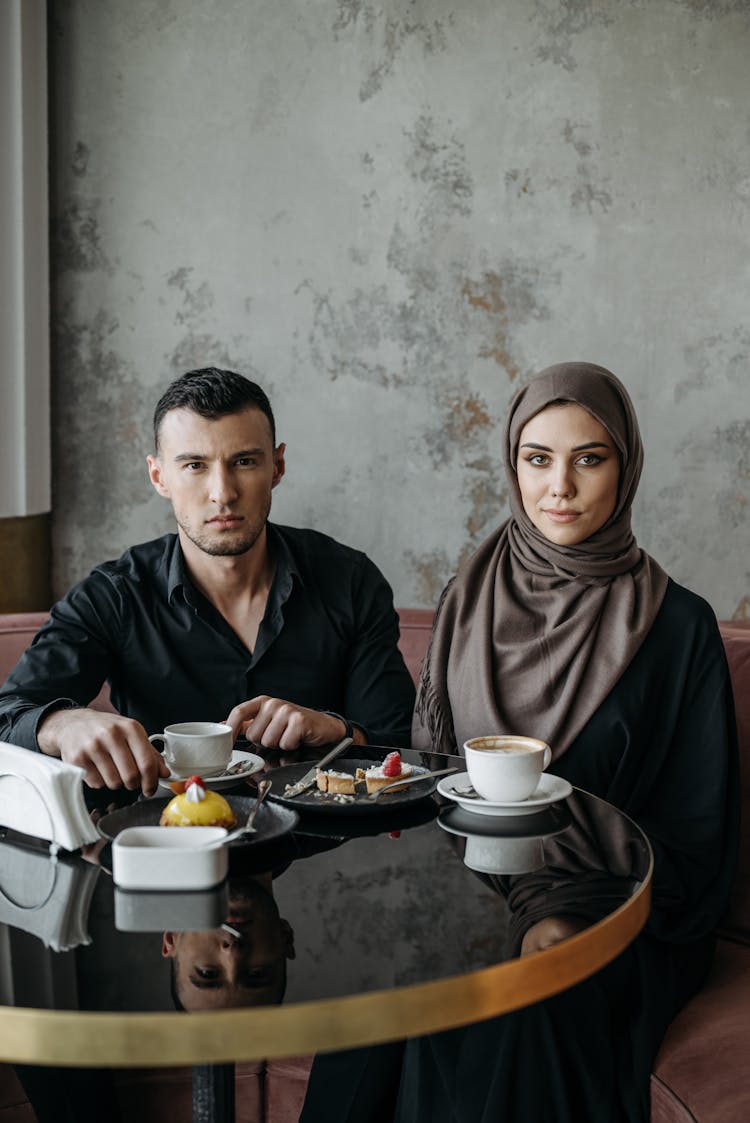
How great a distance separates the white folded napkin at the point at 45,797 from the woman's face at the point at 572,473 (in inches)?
40.2

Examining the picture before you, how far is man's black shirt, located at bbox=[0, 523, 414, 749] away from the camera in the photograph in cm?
224

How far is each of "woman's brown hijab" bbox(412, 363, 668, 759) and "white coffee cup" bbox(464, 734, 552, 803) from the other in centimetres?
49

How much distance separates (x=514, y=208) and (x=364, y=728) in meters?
1.72

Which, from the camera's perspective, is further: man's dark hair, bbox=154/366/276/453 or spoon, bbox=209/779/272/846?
man's dark hair, bbox=154/366/276/453

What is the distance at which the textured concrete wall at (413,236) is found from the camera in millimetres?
3131

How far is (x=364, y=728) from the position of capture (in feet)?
7.20

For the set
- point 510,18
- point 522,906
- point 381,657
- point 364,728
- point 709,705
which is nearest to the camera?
point 522,906

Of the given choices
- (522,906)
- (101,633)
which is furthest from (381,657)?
(522,906)

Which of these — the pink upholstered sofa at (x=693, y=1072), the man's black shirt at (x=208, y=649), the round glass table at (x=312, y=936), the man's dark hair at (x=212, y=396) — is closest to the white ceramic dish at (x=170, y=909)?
the round glass table at (x=312, y=936)

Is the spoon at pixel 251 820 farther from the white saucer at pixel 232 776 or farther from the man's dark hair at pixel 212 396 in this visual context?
the man's dark hair at pixel 212 396

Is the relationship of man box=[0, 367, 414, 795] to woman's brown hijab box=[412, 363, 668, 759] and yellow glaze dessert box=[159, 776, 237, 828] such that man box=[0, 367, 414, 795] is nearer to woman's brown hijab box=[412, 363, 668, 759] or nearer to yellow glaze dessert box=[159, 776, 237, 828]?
woman's brown hijab box=[412, 363, 668, 759]

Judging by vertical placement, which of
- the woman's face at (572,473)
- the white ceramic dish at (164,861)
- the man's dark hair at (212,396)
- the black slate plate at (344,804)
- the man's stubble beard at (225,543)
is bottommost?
the black slate plate at (344,804)

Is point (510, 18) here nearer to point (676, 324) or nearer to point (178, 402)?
point (676, 324)

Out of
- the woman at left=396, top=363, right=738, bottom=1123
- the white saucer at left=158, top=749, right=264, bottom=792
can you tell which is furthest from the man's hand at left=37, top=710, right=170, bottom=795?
the woman at left=396, top=363, right=738, bottom=1123
